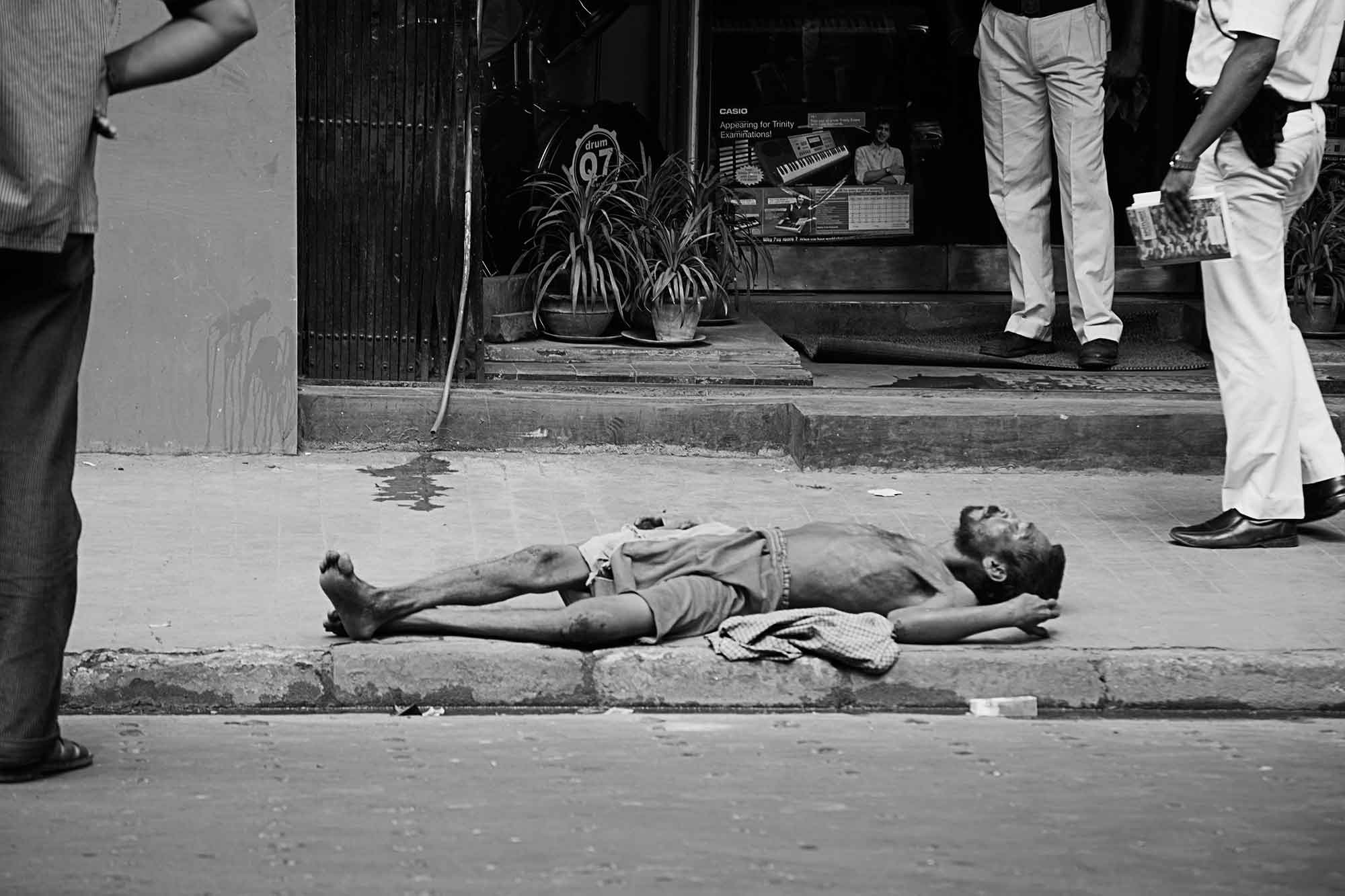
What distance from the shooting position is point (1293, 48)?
599cm

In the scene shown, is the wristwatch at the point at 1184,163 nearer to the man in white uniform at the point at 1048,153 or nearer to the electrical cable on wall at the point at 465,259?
the man in white uniform at the point at 1048,153

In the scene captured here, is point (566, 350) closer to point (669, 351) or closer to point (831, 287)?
point (669, 351)

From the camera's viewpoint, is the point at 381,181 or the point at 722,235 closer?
the point at 381,181

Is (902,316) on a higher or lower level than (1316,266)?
lower

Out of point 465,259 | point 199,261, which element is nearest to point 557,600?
point 465,259

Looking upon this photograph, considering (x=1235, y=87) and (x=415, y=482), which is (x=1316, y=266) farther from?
(x=415, y=482)

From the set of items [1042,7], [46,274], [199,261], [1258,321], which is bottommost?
[1258,321]

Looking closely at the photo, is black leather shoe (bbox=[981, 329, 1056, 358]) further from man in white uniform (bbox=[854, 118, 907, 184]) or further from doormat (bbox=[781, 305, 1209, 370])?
man in white uniform (bbox=[854, 118, 907, 184])

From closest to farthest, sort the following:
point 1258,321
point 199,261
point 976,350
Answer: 1. point 1258,321
2. point 199,261
3. point 976,350

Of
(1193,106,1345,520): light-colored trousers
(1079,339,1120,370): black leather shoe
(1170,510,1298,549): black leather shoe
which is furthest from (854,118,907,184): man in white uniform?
(1170,510,1298,549): black leather shoe

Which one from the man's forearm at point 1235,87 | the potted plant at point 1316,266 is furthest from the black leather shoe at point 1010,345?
the man's forearm at point 1235,87

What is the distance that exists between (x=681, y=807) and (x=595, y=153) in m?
5.24

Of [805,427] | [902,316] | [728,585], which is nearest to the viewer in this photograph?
[728,585]

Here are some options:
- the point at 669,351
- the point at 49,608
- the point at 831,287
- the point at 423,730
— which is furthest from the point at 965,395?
the point at 49,608
